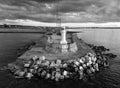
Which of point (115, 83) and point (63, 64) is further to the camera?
point (63, 64)

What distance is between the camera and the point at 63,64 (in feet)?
70.2

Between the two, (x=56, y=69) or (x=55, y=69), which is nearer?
(x=56, y=69)

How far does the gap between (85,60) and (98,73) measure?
3.78 metres

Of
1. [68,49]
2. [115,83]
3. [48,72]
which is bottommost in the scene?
[115,83]

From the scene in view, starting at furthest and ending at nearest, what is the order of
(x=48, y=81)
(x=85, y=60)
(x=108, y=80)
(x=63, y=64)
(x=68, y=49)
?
(x=68, y=49)
(x=85, y=60)
(x=63, y=64)
(x=108, y=80)
(x=48, y=81)

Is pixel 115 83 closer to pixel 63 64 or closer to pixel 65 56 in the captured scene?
pixel 63 64

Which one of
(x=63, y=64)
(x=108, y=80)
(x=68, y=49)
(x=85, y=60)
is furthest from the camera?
(x=68, y=49)

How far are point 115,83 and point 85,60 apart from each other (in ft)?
24.3

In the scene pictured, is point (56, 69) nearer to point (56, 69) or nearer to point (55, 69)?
point (56, 69)

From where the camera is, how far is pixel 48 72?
19.8 m

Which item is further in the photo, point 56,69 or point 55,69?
point 55,69

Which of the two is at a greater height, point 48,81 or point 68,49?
point 68,49

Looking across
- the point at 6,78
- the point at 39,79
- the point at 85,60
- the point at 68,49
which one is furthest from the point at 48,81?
the point at 68,49

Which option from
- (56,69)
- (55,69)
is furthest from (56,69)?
(55,69)
